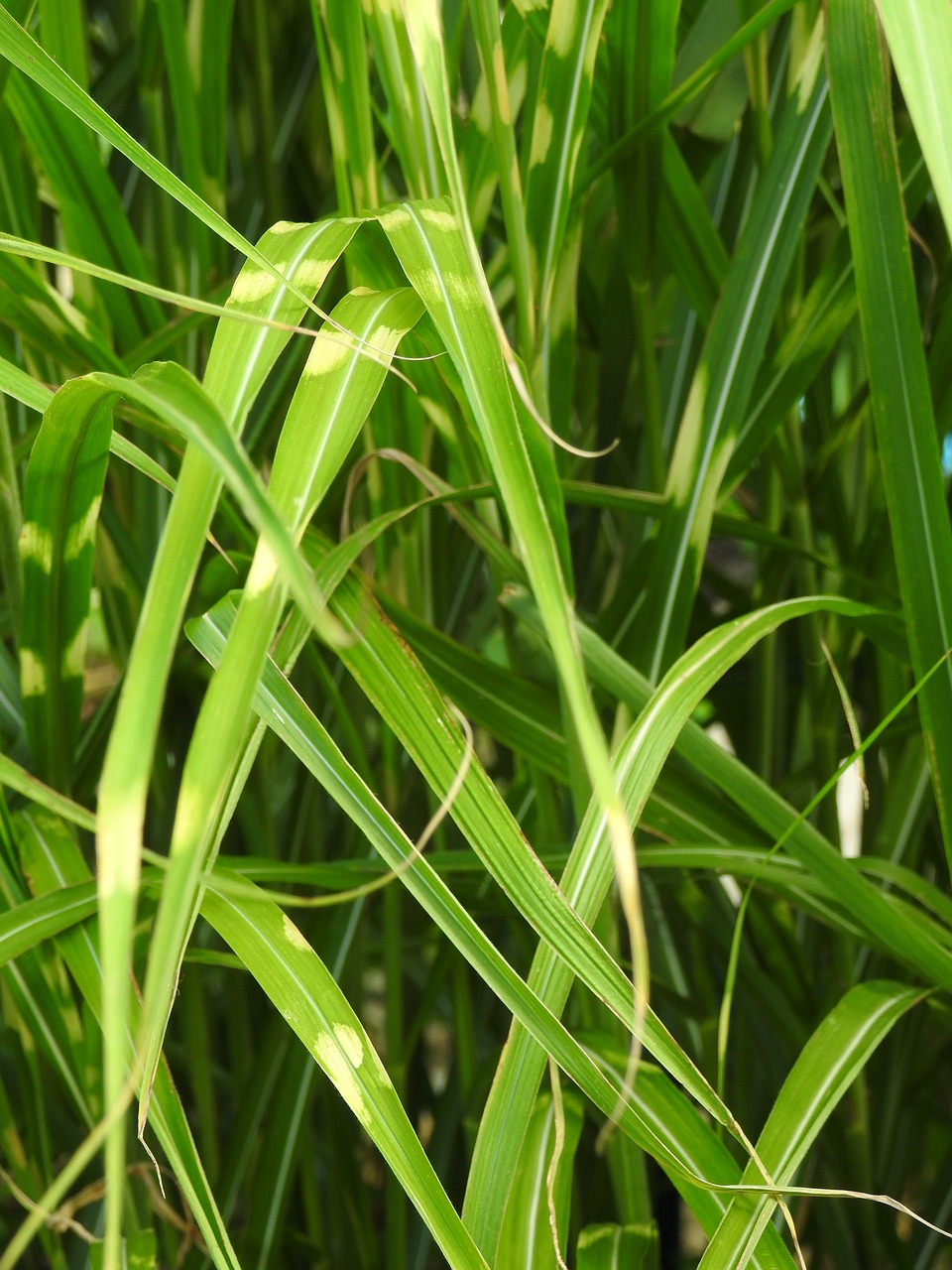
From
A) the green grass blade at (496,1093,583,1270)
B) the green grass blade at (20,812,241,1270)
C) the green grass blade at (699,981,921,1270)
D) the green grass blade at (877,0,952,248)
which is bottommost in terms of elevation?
the green grass blade at (496,1093,583,1270)

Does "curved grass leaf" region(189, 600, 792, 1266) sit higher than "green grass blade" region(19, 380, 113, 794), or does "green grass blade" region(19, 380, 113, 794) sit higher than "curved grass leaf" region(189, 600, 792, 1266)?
"green grass blade" region(19, 380, 113, 794)

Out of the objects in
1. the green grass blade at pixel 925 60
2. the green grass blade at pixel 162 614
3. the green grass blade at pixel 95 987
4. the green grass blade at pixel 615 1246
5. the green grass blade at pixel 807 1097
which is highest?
the green grass blade at pixel 925 60

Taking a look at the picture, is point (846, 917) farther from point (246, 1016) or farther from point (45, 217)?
point (45, 217)

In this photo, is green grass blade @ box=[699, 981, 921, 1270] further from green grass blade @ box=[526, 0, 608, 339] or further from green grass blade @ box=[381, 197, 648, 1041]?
green grass blade @ box=[526, 0, 608, 339]

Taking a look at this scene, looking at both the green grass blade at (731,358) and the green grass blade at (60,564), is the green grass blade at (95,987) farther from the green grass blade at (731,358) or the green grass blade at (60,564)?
the green grass blade at (731,358)

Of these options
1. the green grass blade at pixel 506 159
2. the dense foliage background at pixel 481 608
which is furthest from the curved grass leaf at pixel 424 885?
the green grass blade at pixel 506 159

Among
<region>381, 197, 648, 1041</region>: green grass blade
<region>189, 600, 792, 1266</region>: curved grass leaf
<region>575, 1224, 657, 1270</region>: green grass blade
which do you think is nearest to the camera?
<region>381, 197, 648, 1041</region>: green grass blade

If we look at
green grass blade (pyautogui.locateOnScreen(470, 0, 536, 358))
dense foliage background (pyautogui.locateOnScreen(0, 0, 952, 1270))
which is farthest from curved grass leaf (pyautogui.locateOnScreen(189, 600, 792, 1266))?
green grass blade (pyautogui.locateOnScreen(470, 0, 536, 358))

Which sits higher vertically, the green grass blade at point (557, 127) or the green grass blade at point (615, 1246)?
the green grass blade at point (557, 127)
